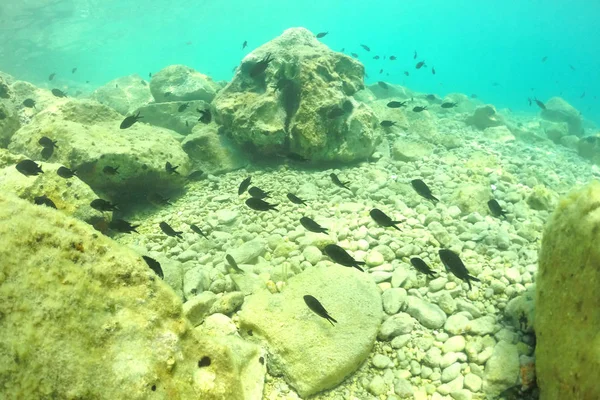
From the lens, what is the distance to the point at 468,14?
16412 cm

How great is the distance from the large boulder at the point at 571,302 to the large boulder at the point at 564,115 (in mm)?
22967

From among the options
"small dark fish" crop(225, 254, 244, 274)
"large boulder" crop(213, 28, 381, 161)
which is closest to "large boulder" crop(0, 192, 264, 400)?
"small dark fish" crop(225, 254, 244, 274)

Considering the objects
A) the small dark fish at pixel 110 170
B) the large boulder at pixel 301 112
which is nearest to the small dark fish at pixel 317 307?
the small dark fish at pixel 110 170

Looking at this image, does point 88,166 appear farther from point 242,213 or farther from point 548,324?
point 548,324

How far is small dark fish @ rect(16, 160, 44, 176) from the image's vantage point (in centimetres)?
481

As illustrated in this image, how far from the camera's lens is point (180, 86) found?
1305cm

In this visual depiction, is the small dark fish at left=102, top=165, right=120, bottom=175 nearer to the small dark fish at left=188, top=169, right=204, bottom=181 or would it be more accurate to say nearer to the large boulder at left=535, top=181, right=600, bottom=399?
the small dark fish at left=188, top=169, right=204, bottom=181

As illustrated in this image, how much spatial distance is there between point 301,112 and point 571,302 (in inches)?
250

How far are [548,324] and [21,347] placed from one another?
141 inches

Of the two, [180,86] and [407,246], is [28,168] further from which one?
[180,86]

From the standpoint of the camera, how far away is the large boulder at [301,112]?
764 cm

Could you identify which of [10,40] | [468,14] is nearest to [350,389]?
[10,40]

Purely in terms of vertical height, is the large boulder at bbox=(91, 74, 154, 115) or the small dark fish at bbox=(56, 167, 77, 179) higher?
the small dark fish at bbox=(56, 167, 77, 179)

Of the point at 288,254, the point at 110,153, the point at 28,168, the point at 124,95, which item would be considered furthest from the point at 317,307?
the point at 124,95
